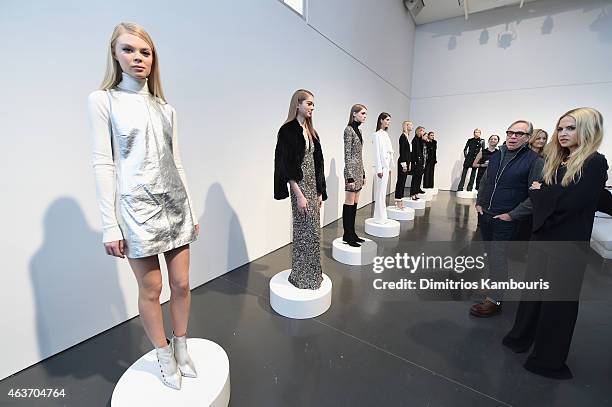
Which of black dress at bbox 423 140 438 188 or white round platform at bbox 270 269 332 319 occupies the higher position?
black dress at bbox 423 140 438 188

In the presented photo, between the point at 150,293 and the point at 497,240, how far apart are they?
238cm

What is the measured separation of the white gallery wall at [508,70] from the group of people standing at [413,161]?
2526 mm

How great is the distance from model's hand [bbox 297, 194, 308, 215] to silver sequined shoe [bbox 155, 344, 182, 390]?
1248 millimetres

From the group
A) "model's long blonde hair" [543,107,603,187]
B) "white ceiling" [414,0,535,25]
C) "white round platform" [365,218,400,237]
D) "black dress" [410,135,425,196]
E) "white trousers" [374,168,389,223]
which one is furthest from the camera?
"white ceiling" [414,0,535,25]

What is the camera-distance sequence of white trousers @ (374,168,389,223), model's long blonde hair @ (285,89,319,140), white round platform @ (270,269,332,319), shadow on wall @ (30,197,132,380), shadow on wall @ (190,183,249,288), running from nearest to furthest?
shadow on wall @ (30,197,132,380) < model's long blonde hair @ (285,89,319,140) < white round platform @ (270,269,332,319) < shadow on wall @ (190,183,249,288) < white trousers @ (374,168,389,223)

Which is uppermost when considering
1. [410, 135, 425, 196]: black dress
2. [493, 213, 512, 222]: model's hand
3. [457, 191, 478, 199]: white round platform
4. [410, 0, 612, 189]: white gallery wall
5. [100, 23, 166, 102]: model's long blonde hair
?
[410, 0, 612, 189]: white gallery wall

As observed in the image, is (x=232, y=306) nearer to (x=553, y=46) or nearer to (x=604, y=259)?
(x=604, y=259)

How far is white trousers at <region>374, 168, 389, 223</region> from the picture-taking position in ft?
12.2

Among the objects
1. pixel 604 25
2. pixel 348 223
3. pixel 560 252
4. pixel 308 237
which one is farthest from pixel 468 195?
pixel 308 237

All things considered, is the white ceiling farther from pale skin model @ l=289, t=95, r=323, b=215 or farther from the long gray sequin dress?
the long gray sequin dress

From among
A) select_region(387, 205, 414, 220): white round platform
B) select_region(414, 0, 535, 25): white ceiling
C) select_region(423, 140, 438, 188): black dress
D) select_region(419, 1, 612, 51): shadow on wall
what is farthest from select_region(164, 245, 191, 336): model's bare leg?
select_region(419, 1, 612, 51): shadow on wall

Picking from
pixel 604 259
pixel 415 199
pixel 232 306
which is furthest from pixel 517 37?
pixel 232 306

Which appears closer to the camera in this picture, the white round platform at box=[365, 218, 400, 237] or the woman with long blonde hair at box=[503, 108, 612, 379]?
the woman with long blonde hair at box=[503, 108, 612, 379]

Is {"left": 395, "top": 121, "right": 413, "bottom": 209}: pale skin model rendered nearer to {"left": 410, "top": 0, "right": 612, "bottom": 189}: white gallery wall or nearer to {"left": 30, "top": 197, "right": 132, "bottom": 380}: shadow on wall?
{"left": 30, "top": 197, "right": 132, "bottom": 380}: shadow on wall
